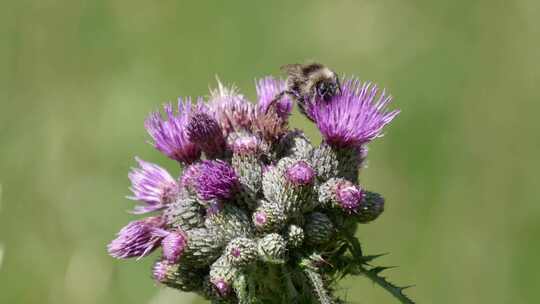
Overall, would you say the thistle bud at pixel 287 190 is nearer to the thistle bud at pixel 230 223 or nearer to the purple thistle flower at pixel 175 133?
the thistle bud at pixel 230 223

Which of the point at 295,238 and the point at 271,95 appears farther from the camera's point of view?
the point at 271,95

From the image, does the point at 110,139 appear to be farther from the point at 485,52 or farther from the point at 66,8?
the point at 485,52

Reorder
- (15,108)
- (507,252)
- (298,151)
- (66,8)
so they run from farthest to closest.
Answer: (66,8) < (15,108) < (507,252) < (298,151)

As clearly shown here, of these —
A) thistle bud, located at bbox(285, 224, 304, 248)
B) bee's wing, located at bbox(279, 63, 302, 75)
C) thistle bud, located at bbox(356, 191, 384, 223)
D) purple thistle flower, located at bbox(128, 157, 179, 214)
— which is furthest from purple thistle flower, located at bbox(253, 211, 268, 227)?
bee's wing, located at bbox(279, 63, 302, 75)

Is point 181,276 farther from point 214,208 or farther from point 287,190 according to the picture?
point 287,190

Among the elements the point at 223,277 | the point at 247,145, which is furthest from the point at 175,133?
the point at 223,277

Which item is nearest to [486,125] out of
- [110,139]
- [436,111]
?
[436,111]
